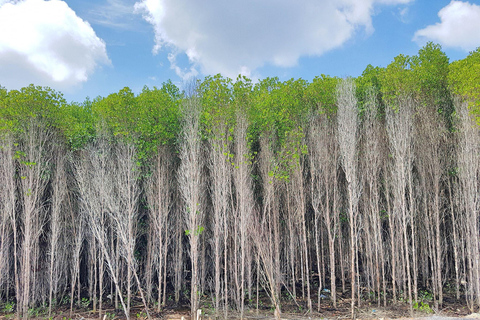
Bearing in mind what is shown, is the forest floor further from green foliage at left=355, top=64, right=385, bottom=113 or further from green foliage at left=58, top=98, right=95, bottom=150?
green foliage at left=355, top=64, right=385, bottom=113

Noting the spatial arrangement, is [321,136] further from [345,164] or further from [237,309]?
[237,309]

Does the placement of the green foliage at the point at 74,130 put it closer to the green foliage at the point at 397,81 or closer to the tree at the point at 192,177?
the tree at the point at 192,177

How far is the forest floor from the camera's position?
1416 cm

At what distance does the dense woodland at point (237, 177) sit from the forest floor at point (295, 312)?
0.39 metres

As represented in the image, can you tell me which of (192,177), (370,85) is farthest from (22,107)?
(370,85)

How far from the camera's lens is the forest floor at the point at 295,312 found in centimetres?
1416

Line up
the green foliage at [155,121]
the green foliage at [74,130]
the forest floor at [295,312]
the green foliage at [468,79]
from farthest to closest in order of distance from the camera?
1. the green foliage at [74,130]
2. the green foliage at [155,121]
3. the green foliage at [468,79]
4. the forest floor at [295,312]

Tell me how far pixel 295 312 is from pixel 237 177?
7163mm

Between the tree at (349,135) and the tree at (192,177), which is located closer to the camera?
the tree at (192,177)

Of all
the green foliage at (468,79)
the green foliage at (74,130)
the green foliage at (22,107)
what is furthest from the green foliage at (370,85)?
the green foliage at (22,107)

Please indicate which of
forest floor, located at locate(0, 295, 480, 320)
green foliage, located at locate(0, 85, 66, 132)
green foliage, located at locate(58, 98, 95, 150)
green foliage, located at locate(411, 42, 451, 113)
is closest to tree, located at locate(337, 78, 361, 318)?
forest floor, located at locate(0, 295, 480, 320)

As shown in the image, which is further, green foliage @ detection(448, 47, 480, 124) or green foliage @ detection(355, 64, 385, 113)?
green foliage @ detection(355, 64, 385, 113)

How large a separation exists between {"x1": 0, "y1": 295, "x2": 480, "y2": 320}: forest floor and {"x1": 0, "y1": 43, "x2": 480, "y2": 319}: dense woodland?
15.4 inches

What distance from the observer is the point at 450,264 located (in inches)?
708
